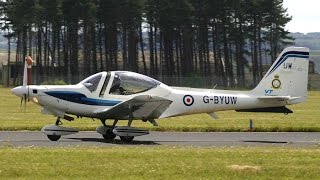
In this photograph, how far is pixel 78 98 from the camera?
20531 mm

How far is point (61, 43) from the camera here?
314ft

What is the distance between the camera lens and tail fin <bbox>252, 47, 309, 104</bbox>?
22000 millimetres

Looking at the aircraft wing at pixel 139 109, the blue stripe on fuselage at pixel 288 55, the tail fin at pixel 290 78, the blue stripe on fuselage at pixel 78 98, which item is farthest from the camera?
the blue stripe on fuselage at pixel 288 55

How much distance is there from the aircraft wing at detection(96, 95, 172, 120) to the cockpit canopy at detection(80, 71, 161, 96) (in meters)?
0.57

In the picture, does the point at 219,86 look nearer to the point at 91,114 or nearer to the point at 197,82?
the point at 197,82

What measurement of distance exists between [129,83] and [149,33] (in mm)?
79101

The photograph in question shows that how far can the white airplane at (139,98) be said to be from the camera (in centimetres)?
2020

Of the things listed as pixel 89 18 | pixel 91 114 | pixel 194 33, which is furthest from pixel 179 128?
pixel 194 33

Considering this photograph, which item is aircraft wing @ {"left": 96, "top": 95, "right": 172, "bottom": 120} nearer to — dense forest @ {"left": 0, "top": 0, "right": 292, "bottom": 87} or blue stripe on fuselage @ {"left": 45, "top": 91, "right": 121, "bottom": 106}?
blue stripe on fuselage @ {"left": 45, "top": 91, "right": 121, "bottom": 106}

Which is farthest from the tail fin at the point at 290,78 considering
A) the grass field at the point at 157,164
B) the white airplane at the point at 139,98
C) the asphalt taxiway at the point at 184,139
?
the grass field at the point at 157,164

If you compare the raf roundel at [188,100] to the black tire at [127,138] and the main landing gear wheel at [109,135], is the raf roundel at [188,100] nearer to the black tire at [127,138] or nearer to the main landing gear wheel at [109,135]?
the black tire at [127,138]

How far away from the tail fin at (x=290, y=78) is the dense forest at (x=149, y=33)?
61.3 meters

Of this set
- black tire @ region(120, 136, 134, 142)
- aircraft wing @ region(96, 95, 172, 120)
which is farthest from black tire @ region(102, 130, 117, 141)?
Result: black tire @ region(120, 136, 134, 142)

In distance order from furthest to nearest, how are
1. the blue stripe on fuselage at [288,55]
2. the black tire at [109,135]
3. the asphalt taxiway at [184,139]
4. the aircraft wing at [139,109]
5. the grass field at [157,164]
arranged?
1. the blue stripe on fuselage at [288,55]
2. the black tire at [109,135]
3. the aircraft wing at [139,109]
4. the asphalt taxiway at [184,139]
5. the grass field at [157,164]
